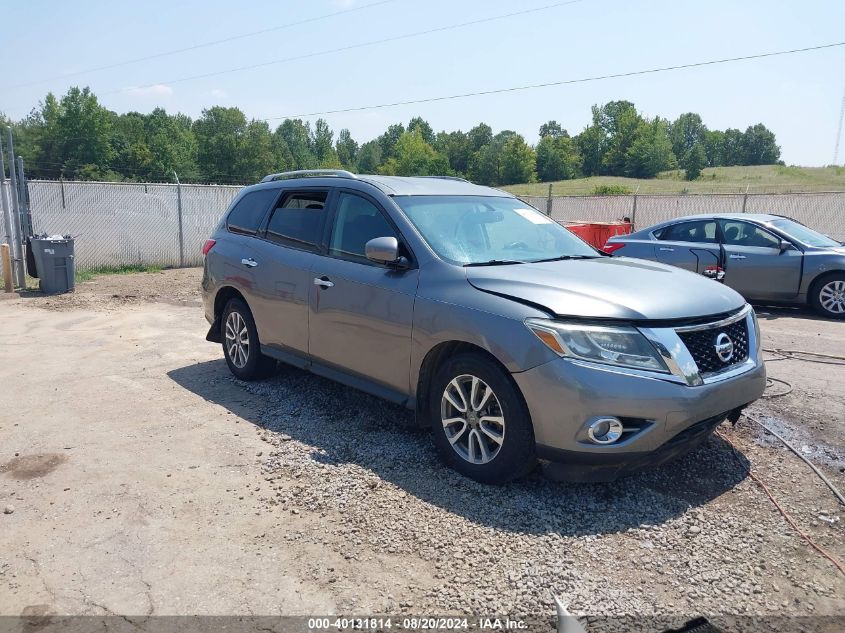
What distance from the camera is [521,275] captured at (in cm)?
400

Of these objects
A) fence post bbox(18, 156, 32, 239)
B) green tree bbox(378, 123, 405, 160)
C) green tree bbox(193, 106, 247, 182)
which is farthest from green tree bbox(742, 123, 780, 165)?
fence post bbox(18, 156, 32, 239)

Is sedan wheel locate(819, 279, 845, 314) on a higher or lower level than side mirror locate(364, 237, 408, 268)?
lower

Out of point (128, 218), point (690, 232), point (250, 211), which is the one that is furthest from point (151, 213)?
point (690, 232)

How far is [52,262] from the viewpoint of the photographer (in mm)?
11531

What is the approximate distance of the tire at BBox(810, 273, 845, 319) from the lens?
916 centimetres

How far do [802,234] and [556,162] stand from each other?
93.7 meters

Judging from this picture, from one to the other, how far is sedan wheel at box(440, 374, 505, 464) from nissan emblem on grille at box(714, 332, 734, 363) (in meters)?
1.27

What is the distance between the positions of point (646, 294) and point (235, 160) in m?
87.1

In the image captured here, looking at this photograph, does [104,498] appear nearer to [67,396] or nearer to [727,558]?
[67,396]

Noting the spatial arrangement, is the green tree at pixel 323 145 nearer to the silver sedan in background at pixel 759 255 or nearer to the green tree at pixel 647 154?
the green tree at pixel 647 154

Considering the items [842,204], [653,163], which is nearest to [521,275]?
[842,204]

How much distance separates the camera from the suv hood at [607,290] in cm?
353

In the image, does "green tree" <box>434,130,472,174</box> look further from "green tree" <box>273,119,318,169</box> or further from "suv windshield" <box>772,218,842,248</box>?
"suv windshield" <box>772,218,842,248</box>

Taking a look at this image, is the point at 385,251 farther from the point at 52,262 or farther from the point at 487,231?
the point at 52,262
